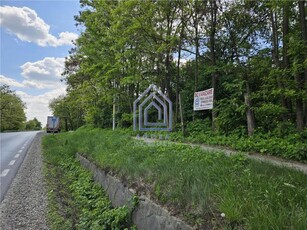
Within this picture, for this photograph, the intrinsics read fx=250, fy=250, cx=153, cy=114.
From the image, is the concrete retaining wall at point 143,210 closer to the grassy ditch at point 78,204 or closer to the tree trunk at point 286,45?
the grassy ditch at point 78,204

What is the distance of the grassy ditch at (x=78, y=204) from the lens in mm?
4219

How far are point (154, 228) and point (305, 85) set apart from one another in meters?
5.30

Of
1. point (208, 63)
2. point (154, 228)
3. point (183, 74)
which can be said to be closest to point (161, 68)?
point (183, 74)

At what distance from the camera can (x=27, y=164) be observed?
990 centimetres

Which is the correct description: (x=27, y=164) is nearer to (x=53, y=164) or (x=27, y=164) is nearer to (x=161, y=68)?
(x=53, y=164)

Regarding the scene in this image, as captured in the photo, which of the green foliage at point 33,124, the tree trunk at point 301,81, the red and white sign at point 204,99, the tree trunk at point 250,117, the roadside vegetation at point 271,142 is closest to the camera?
the roadside vegetation at point 271,142

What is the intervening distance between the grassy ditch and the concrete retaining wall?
0.17m

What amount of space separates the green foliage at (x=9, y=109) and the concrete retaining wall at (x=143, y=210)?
66103 millimetres

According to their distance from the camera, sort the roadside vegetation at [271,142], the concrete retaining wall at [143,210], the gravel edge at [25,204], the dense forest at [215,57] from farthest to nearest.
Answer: the dense forest at [215,57]
the roadside vegetation at [271,142]
the gravel edge at [25,204]
the concrete retaining wall at [143,210]

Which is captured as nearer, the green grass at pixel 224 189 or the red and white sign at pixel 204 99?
the green grass at pixel 224 189

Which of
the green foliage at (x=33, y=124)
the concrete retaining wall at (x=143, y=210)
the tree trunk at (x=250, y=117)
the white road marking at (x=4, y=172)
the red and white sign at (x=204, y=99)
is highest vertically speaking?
the green foliage at (x=33, y=124)

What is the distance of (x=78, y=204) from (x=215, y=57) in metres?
8.60
